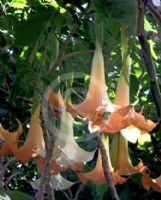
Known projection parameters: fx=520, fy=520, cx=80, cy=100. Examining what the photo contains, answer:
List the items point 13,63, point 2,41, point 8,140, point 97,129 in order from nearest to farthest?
point 97,129
point 8,140
point 2,41
point 13,63

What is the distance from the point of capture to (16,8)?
1.51 m

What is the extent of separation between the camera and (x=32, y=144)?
1.03 metres

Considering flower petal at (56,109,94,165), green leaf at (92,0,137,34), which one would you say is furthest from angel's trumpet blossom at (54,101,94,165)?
green leaf at (92,0,137,34)

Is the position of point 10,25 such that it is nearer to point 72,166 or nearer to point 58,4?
point 58,4

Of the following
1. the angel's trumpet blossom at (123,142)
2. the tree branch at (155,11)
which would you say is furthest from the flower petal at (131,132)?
the tree branch at (155,11)

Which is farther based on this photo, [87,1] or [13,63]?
[13,63]

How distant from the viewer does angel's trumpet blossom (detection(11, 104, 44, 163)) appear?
1.01 metres

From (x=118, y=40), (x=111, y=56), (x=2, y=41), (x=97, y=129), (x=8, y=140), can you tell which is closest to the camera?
(x=97, y=129)

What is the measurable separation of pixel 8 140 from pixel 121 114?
0.85 ft

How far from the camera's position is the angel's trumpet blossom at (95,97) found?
0.90 meters

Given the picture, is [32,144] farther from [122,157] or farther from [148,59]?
[148,59]

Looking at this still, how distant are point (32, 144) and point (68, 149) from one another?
7 centimetres

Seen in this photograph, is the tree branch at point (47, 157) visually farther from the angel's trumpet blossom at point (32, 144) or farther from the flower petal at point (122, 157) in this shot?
the flower petal at point (122, 157)

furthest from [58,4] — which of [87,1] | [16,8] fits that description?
[16,8]
